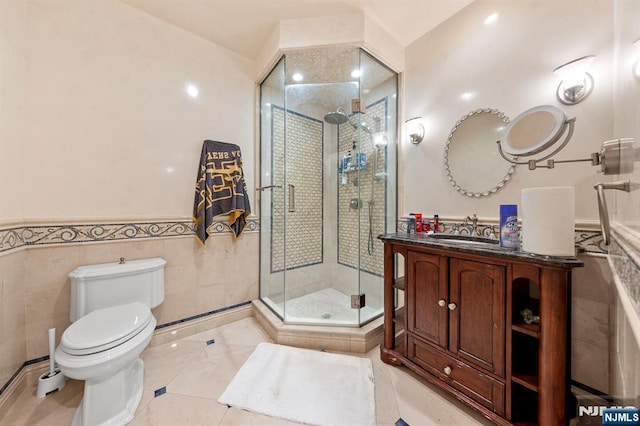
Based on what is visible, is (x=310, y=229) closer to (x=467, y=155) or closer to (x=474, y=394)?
(x=467, y=155)

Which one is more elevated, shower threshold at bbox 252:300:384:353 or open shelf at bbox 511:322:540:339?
open shelf at bbox 511:322:540:339

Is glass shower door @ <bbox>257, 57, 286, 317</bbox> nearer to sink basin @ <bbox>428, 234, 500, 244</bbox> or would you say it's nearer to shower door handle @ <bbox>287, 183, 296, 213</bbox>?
shower door handle @ <bbox>287, 183, 296, 213</bbox>

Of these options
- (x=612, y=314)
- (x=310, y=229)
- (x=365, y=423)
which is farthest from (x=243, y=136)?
(x=612, y=314)

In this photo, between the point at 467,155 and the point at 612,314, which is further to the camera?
the point at 467,155

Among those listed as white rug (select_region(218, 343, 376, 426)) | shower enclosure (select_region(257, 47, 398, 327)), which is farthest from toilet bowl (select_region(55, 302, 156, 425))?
shower enclosure (select_region(257, 47, 398, 327))

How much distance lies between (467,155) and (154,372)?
266 centimetres

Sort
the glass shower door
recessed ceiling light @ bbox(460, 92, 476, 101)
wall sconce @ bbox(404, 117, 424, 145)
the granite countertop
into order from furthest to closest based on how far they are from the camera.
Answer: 1. the glass shower door
2. wall sconce @ bbox(404, 117, 424, 145)
3. recessed ceiling light @ bbox(460, 92, 476, 101)
4. the granite countertop

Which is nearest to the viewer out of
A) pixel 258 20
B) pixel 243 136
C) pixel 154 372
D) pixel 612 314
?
pixel 612 314

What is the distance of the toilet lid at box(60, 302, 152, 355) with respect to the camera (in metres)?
1.08

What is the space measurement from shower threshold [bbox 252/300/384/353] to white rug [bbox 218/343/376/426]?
0.23 feet

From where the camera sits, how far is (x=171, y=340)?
190cm

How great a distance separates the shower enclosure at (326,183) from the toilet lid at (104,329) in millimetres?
1038

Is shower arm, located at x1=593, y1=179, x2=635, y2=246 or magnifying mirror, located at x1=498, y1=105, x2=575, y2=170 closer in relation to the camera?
shower arm, located at x1=593, y1=179, x2=635, y2=246

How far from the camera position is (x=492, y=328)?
44.4 inches
